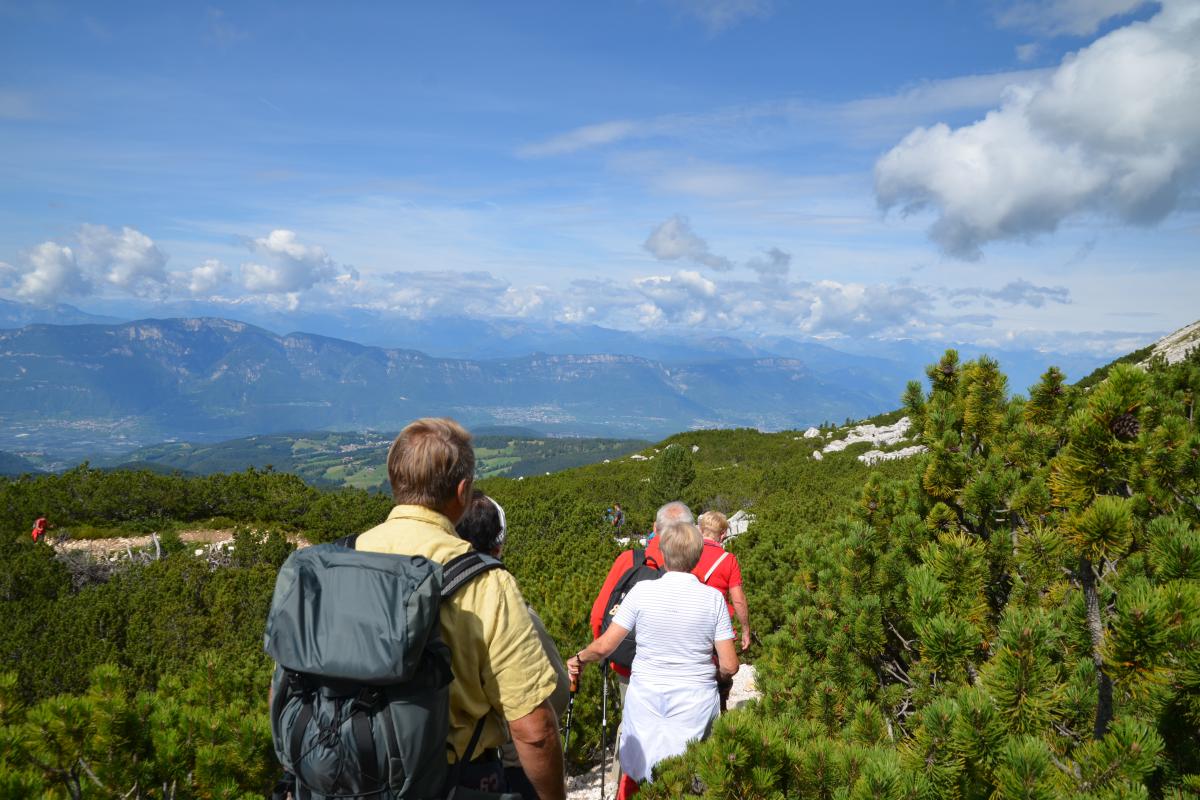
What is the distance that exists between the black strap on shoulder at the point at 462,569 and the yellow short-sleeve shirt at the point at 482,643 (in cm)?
4

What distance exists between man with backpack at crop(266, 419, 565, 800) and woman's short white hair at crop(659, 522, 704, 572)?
5.49 ft

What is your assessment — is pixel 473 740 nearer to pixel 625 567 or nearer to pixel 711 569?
pixel 625 567

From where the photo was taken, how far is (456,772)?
2.18 meters

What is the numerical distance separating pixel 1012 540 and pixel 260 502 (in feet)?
60.1

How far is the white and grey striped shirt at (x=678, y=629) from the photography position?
363 centimetres

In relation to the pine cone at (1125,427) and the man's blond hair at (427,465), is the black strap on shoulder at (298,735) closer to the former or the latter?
the man's blond hair at (427,465)

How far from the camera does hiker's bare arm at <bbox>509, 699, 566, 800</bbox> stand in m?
2.20

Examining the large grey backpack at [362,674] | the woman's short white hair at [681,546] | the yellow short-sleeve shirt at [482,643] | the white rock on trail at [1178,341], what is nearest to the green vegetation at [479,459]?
the white rock on trail at [1178,341]

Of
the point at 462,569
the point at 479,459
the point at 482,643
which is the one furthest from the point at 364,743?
the point at 479,459

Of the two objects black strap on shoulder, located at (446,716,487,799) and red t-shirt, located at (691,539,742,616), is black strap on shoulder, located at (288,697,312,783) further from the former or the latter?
red t-shirt, located at (691,539,742,616)

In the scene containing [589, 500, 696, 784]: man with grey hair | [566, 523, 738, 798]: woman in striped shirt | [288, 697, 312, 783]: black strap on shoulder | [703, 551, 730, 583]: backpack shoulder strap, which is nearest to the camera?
[288, 697, 312, 783]: black strap on shoulder

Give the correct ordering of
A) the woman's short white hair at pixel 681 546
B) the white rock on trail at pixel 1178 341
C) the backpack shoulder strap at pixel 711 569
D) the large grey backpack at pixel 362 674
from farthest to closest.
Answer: the white rock on trail at pixel 1178 341
the backpack shoulder strap at pixel 711 569
the woman's short white hair at pixel 681 546
the large grey backpack at pixel 362 674

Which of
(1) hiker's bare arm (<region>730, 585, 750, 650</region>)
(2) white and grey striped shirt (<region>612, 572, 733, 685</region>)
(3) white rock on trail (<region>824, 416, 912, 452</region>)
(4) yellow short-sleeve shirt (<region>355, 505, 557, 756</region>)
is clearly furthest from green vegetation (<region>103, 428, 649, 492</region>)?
(4) yellow short-sleeve shirt (<region>355, 505, 557, 756</region>)

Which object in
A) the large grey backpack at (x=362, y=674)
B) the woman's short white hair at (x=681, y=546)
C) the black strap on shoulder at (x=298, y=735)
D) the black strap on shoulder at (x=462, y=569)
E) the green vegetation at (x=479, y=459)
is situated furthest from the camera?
the green vegetation at (x=479, y=459)
